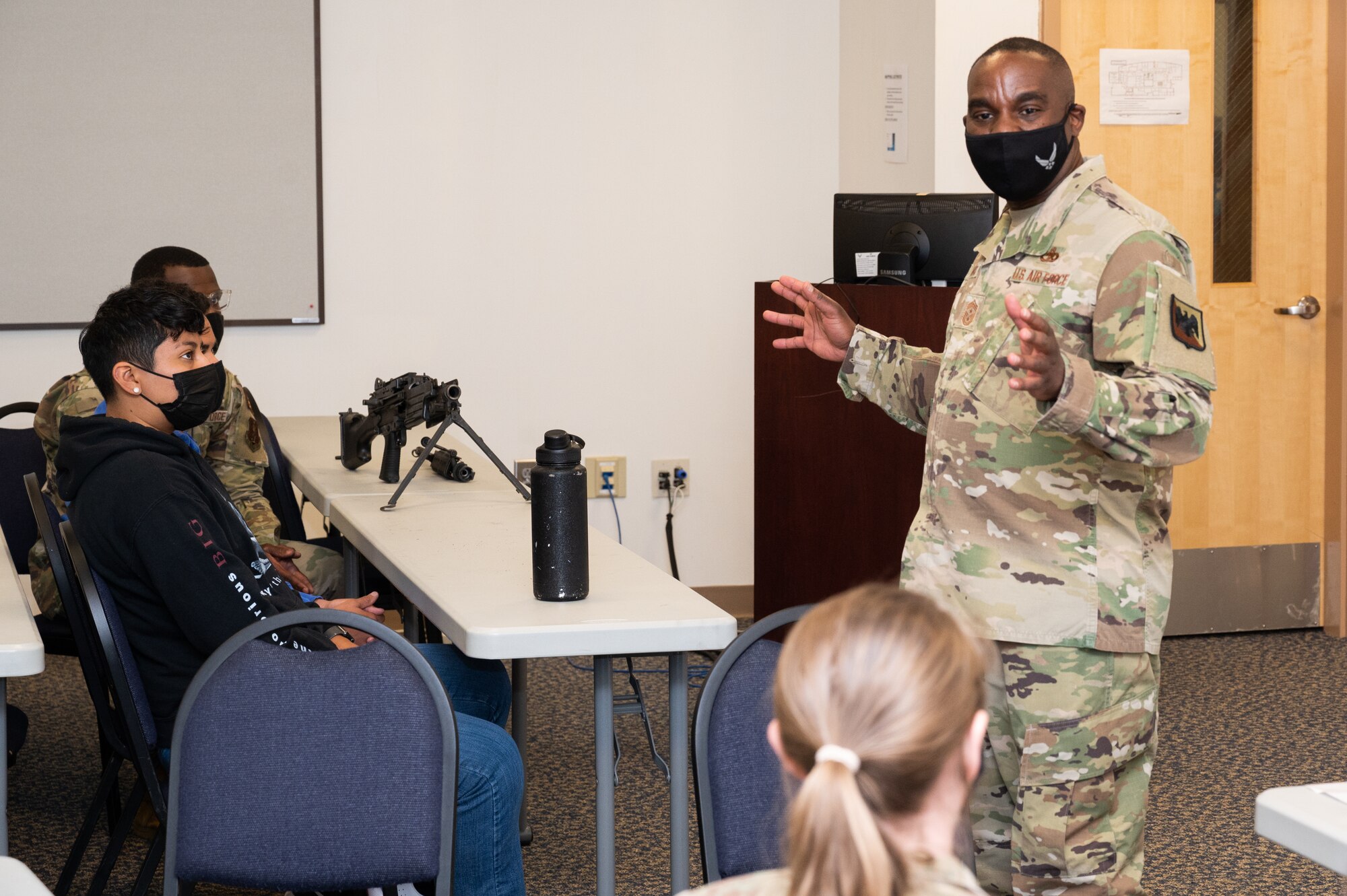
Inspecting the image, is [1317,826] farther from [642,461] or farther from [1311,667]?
[642,461]

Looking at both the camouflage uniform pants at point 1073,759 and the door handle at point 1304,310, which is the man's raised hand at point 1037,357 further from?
the door handle at point 1304,310

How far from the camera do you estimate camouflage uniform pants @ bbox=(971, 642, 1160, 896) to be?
73.8 inches

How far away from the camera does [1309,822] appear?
4.15 ft

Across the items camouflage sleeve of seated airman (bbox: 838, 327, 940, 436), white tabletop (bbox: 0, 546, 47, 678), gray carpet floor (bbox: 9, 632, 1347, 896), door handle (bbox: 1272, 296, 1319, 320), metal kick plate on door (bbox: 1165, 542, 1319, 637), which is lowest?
gray carpet floor (bbox: 9, 632, 1347, 896)

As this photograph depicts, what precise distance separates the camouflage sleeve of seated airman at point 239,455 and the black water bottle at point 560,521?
154cm

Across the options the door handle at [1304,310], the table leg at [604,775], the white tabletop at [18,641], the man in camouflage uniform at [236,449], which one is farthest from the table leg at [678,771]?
the door handle at [1304,310]

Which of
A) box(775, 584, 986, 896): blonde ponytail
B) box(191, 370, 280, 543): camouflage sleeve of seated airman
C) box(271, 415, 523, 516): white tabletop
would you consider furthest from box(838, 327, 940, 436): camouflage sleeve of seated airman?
box(191, 370, 280, 543): camouflage sleeve of seated airman

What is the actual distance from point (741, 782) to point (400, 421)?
5.05 ft

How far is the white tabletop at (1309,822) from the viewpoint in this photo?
1231 millimetres

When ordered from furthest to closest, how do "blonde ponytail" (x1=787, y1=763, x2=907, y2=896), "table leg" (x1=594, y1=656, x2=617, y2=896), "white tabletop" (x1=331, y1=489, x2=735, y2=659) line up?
"table leg" (x1=594, y1=656, x2=617, y2=896), "white tabletop" (x1=331, y1=489, x2=735, y2=659), "blonde ponytail" (x1=787, y1=763, x2=907, y2=896)

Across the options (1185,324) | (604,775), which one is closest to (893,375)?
A: (1185,324)

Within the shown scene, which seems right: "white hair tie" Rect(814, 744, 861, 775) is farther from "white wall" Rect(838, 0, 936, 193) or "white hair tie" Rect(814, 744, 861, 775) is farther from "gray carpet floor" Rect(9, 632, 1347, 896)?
"white wall" Rect(838, 0, 936, 193)

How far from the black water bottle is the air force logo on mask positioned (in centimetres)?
77

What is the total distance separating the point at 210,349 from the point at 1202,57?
10.8 feet
